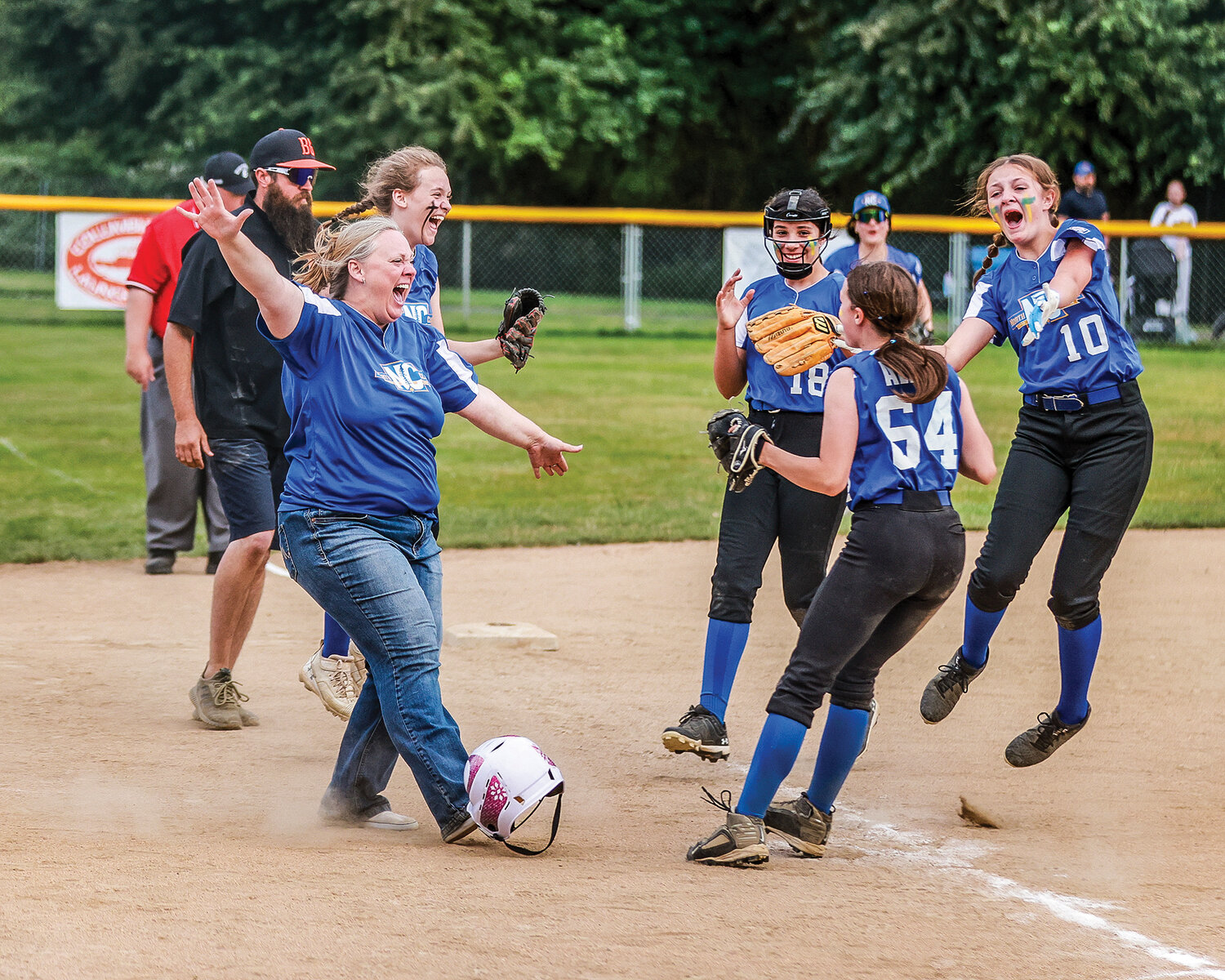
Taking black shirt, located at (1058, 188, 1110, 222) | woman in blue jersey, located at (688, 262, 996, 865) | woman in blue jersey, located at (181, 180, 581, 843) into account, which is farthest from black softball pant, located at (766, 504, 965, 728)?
black shirt, located at (1058, 188, 1110, 222)

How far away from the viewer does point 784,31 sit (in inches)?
1233

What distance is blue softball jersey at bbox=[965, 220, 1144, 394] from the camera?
5.14 meters

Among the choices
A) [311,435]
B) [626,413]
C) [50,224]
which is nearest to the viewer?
[311,435]

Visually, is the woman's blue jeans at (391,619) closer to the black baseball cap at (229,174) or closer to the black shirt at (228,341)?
the black shirt at (228,341)

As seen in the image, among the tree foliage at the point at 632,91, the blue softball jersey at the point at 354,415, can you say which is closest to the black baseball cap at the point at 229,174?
the blue softball jersey at the point at 354,415

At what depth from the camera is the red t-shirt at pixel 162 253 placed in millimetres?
7293

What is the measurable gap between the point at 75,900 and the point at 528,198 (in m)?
29.4

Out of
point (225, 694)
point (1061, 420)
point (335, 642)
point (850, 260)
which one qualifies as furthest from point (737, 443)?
point (850, 260)

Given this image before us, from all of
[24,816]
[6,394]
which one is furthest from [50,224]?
[24,816]

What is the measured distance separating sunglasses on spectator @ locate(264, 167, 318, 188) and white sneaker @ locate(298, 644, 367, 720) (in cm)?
182

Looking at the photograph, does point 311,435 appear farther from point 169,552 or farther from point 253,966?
point 169,552

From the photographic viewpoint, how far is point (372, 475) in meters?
4.36

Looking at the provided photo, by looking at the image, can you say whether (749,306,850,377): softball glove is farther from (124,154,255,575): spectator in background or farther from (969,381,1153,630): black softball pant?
(124,154,255,575): spectator in background

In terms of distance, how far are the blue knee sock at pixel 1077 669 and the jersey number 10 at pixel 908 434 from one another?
135cm
